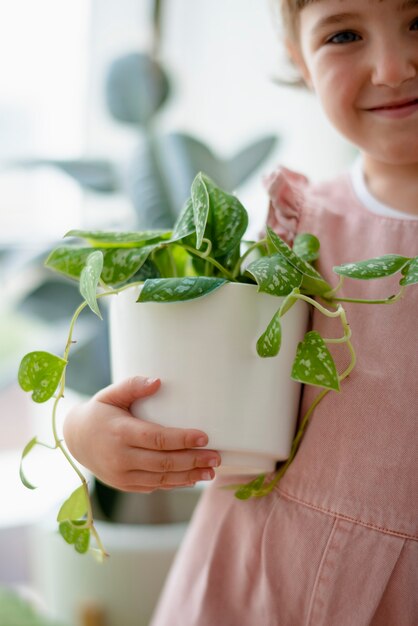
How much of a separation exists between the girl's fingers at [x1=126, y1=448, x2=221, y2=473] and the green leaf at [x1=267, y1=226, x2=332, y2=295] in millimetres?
178

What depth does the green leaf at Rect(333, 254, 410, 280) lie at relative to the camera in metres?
0.67

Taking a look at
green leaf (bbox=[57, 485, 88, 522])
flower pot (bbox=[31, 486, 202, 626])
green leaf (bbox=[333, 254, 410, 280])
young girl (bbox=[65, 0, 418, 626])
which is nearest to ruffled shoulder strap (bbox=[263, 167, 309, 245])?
young girl (bbox=[65, 0, 418, 626])

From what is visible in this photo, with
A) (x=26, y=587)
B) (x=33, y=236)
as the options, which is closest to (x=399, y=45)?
(x=33, y=236)

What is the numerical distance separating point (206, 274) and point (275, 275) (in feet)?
0.36

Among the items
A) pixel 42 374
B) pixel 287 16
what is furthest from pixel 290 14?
pixel 42 374

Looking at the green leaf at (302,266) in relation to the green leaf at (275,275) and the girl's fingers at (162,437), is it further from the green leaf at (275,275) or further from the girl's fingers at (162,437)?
the girl's fingers at (162,437)

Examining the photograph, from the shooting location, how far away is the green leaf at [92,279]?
678 millimetres

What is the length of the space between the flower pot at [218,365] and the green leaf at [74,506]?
106mm

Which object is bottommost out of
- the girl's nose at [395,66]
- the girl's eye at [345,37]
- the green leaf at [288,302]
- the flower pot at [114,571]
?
the flower pot at [114,571]

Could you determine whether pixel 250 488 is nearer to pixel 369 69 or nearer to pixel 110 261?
pixel 110 261

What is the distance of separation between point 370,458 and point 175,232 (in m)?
0.29

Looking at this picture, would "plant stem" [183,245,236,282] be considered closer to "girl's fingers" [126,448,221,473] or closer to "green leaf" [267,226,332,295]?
"green leaf" [267,226,332,295]

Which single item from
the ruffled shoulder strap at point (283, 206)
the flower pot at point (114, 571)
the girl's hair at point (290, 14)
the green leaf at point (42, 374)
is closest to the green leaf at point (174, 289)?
the green leaf at point (42, 374)

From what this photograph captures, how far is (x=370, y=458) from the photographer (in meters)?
0.79
